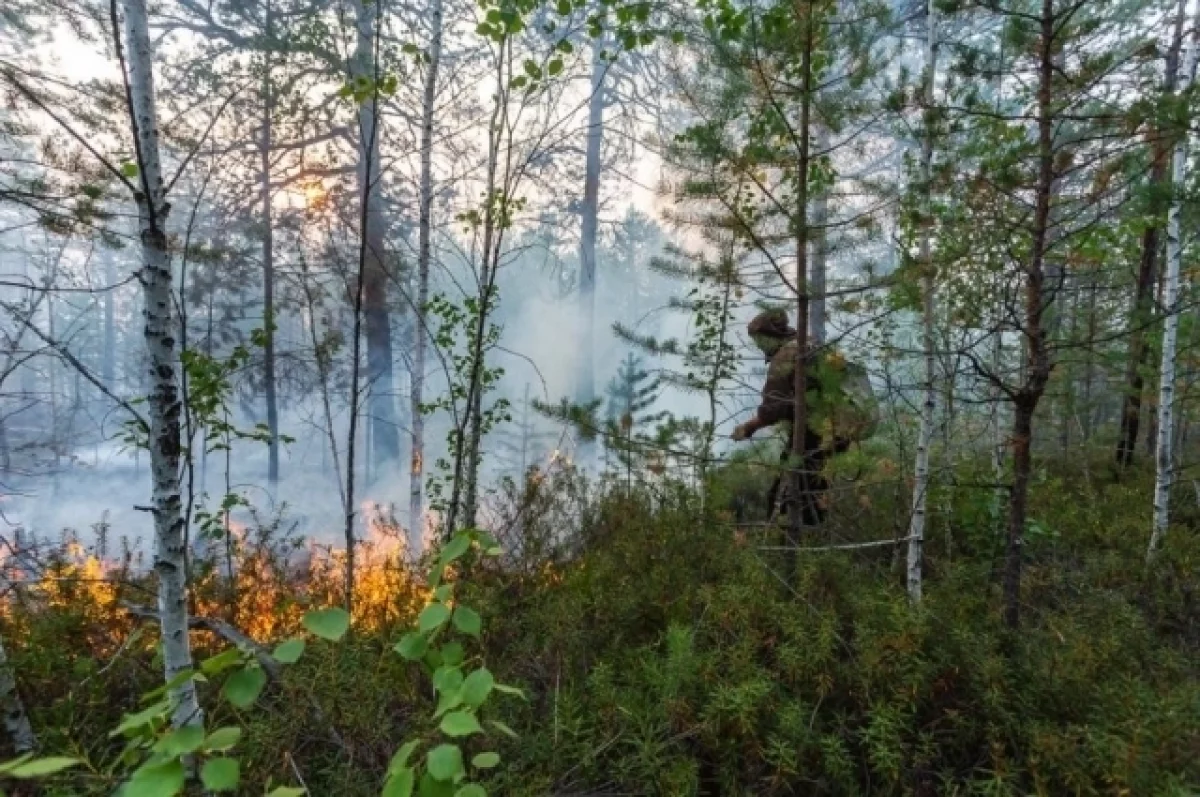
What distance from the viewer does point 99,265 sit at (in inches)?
955

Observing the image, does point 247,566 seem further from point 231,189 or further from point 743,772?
point 231,189

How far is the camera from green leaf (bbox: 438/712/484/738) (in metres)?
0.86

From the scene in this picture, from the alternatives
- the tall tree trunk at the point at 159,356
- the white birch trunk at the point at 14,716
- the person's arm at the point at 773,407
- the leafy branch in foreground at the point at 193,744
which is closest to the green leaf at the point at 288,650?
the leafy branch in foreground at the point at 193,744

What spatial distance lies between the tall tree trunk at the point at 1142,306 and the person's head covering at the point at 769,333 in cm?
296

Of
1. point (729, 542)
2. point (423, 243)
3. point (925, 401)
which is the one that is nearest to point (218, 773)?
point (729, 542)

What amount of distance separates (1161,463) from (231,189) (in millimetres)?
14701

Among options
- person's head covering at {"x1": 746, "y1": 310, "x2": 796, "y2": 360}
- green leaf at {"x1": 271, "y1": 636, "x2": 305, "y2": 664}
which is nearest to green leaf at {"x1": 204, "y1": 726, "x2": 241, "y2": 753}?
green leaf at {"x1": 271, "y1": 636, "x2": 305, "y2": 664}

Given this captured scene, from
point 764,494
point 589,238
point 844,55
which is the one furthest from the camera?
point 589,238

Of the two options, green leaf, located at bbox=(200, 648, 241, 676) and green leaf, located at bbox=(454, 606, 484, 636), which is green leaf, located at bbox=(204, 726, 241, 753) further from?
green leaf, located at bbox=(454, 606, 484, 636)

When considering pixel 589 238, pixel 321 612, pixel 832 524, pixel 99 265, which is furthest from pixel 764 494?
pixel 99 265

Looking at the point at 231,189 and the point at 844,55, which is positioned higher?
the point at 231,189

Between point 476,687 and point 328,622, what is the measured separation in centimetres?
29

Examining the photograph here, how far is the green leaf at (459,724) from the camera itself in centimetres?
86

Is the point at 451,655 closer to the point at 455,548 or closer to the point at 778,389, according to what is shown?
the point at 455,548
